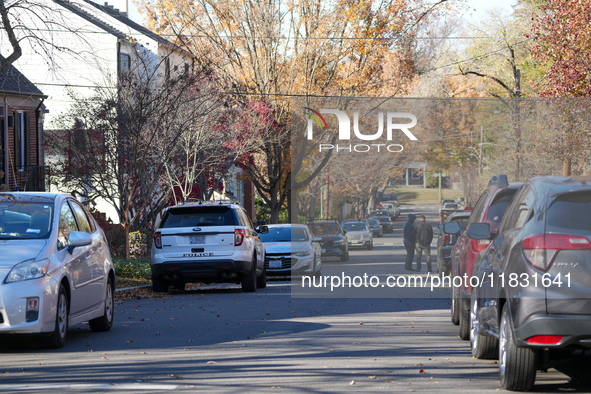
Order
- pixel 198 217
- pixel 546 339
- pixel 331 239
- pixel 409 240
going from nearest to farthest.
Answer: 1. pixel 546 339
2. pixel 198 217
3. pixel 409 240
4. pixel 331 239

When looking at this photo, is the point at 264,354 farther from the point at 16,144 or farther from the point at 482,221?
the point at 16,144

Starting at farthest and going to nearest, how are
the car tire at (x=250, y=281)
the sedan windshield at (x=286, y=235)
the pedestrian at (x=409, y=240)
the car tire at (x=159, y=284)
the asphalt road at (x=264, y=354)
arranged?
the sedan windshield at (x=286, y=235), the pedestrian at (x=409, y=240), the car tire at (x=250, y=281), the car tire at (x=159, y=284), the asphalt road at (x=264, y=354)

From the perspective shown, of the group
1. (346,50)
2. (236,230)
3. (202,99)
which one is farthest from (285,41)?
(236,230)

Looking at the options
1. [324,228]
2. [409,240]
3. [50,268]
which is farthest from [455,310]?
[324,228]

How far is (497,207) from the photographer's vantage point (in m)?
9.78

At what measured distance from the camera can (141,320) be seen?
11.9 meters

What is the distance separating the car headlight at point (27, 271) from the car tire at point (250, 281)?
8.18 metres

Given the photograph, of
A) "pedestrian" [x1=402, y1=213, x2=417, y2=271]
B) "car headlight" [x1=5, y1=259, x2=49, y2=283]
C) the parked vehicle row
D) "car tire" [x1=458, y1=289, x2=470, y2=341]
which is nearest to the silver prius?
"car headlight" [x1=5, y1=259, x2=49, y2=283]

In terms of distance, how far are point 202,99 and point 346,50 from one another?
8306mm

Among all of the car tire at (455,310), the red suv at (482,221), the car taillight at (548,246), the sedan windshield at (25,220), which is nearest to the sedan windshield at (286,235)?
the car tire at (455,310)

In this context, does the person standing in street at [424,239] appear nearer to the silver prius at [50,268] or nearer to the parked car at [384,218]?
the parked car at [384,218]

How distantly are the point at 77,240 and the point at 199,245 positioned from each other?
6792mm

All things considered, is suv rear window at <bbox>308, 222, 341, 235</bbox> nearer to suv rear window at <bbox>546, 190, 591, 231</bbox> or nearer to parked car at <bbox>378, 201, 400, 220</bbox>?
parked car at <bbox>378, 201, 400, 220</bbox>

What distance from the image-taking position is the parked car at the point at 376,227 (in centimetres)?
1795
